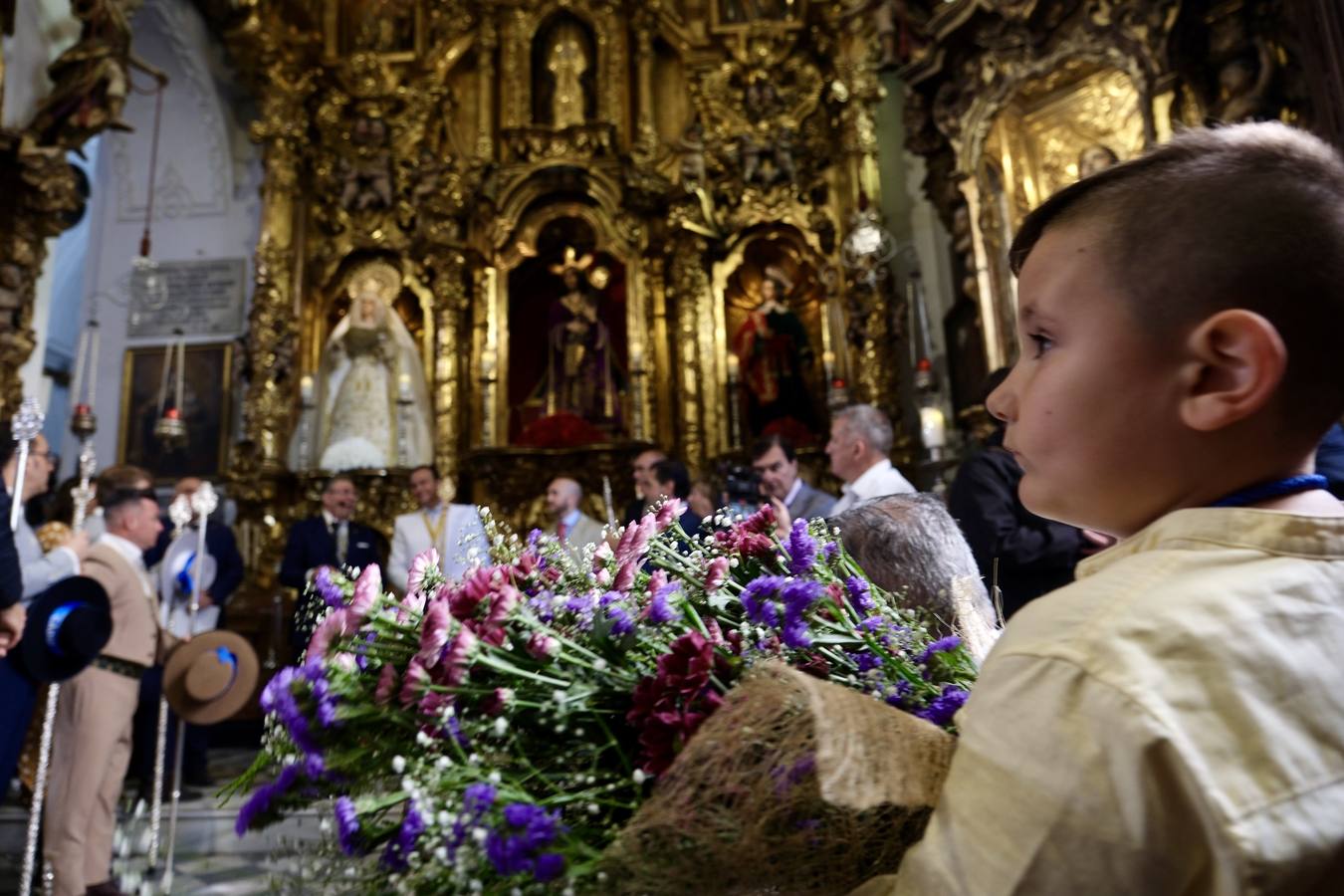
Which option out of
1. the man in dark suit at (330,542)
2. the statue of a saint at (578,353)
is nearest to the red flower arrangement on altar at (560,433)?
the statue of a saint at (578,353)

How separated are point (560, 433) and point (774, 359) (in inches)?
87.0

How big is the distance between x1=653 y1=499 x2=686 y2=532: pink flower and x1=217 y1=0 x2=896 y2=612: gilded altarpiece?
304 inches

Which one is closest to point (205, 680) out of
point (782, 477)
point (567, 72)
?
point (782, 477)

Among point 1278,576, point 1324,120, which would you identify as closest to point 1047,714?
point 1278,576

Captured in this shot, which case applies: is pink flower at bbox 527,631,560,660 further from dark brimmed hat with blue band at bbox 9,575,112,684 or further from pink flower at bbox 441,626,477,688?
dark brimmed hat with blue band at bbox 9,575,112,684

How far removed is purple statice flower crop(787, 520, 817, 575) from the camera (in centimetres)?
107

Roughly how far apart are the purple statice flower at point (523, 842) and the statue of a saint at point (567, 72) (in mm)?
9878

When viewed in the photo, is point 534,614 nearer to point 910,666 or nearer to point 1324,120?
point 910,666

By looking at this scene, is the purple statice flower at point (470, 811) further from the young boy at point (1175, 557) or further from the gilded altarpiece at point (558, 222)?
the gilded altarpiece at point (558, 222)

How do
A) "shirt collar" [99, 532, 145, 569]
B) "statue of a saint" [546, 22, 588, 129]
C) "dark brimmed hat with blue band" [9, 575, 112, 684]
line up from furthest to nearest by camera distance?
1. "statue of a saint" [546, 22, 588, 129]
2. "shirt collar" [99, 532, 145, 569]
3. "dark brimmed hat with blue band" [9, 575, 112, 684]

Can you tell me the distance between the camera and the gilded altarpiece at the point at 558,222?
30.0ft

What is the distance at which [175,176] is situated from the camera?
34.4 feet

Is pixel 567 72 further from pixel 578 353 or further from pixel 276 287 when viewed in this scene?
pixel 276 287

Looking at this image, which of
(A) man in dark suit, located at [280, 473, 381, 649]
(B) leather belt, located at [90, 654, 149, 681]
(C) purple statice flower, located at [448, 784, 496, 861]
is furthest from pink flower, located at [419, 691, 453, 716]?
(A) man in dark suit, located at [280, 473, 381, 649]
